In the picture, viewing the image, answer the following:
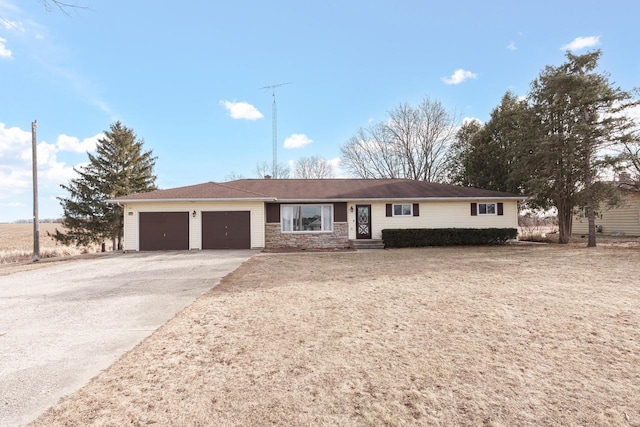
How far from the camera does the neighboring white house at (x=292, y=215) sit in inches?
592

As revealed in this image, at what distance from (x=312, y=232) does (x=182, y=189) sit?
23.3 ft

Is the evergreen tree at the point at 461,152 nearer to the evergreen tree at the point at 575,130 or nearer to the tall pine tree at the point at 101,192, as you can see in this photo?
the evergreen tree at the point at 575,130

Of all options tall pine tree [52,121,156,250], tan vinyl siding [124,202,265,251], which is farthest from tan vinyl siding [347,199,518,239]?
tall pine tree [52,121,156,250]

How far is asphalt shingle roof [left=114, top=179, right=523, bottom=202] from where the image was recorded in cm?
1500

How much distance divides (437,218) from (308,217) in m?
6.68

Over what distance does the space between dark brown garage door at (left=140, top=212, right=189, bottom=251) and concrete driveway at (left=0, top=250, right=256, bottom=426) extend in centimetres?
563

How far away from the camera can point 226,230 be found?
15.2 meters

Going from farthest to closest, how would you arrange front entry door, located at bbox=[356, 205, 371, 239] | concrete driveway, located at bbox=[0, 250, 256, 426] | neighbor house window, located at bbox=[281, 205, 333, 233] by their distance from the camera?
1. front entry door, located at bbox=[356, 205, 371, 239]
2. neighbor house window, located at bbox=[281, 205, 333, 233]
3. concrete driveway, located at bbox=[0, 250, 256, 426]

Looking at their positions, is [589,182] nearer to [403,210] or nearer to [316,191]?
[403,210]

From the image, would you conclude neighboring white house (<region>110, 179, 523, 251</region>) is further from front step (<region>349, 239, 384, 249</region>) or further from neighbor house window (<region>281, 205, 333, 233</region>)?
front step (<region>349, 239, 384, 249</region>)

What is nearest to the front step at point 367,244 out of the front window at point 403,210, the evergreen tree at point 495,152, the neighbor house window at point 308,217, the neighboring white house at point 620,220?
the neighbor house window at point 308,217

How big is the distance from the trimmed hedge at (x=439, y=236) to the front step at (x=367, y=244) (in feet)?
0.97

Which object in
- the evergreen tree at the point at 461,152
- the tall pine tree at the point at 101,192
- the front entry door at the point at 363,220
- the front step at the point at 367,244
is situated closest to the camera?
the front step at the point at 367,244

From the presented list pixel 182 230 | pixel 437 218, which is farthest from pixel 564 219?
pixel 182 230
